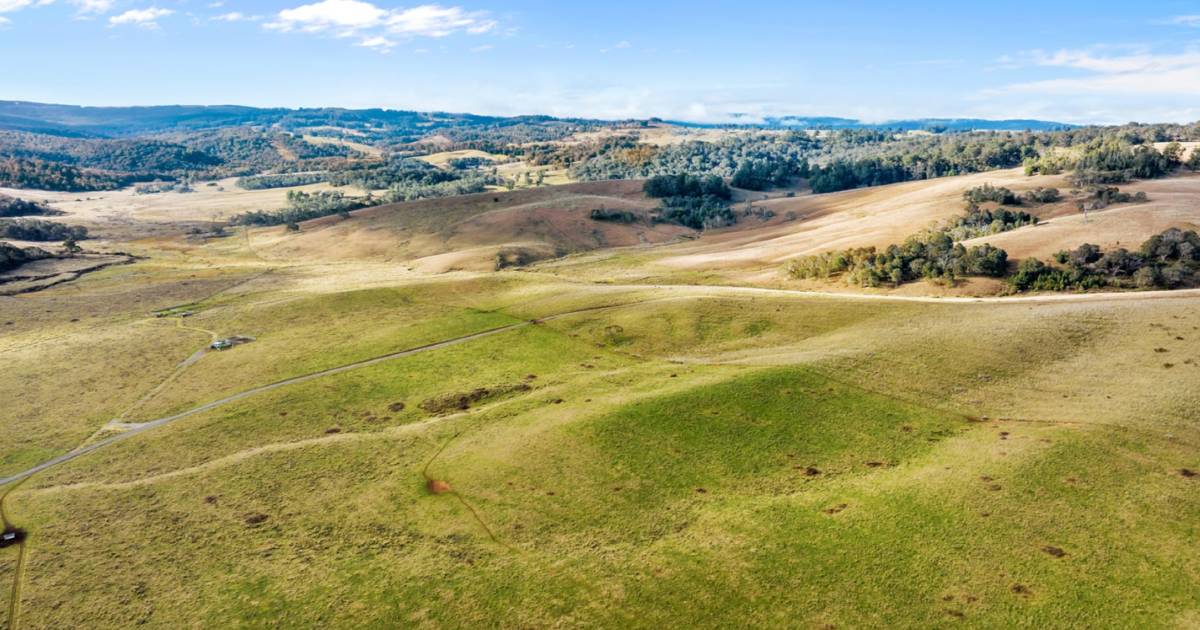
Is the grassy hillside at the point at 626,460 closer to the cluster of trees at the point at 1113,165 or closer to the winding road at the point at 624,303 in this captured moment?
the winding road at the point at 624,303

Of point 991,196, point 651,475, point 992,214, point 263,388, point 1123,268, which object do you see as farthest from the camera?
point 991,196

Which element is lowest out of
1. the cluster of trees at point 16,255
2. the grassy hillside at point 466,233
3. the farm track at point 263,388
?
the farm track at point 263,388

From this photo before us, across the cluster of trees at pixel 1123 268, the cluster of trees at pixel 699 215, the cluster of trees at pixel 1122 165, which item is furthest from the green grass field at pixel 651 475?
the cluster of trees at pixel 699 215

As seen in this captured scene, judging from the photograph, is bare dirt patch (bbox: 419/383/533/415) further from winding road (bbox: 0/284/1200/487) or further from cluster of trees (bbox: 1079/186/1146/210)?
cluster of trees (bbox: 1079/186/1146/210)

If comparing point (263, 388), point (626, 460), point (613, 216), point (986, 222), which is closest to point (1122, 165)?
point (986, 222)

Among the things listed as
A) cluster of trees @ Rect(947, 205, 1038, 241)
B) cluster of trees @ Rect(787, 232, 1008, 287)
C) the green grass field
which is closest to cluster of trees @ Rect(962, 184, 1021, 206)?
cluster of trees @ Rect(947, 205, 1038, 241)

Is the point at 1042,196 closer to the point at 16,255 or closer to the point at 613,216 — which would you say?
the point at 613,216

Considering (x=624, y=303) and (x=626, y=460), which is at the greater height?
(x=624, y=303)
